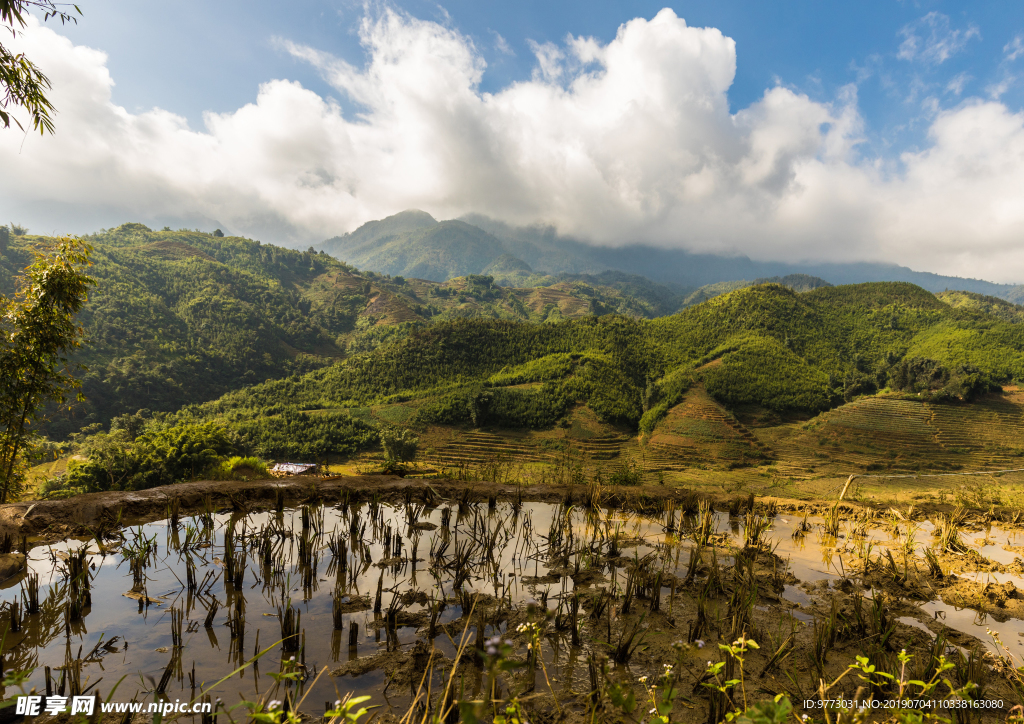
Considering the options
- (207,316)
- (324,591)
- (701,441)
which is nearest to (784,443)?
(701,441)

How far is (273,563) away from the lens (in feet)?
20.5

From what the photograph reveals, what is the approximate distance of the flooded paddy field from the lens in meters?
3.74

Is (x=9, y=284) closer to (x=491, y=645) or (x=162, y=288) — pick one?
(x=162, y=288)

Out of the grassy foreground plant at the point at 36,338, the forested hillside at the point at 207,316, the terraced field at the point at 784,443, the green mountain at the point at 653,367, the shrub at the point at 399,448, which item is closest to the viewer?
the grassy foreground plant at the point at 36,338

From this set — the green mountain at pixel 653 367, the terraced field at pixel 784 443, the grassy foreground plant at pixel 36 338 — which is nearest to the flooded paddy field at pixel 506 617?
the grassy foreground plant at pixel 36 338

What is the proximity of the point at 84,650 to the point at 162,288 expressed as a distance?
118548 millimetres

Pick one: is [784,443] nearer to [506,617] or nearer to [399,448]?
[399,448]

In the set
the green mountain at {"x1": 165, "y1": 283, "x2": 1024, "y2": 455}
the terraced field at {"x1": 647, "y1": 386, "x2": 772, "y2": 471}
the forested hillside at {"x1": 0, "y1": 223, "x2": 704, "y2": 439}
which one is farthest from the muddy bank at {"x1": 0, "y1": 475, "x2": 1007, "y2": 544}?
the forested hillside at {"x1": 0, "y1": 223, "x2": 704, "y2": 439}

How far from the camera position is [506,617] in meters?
5.10

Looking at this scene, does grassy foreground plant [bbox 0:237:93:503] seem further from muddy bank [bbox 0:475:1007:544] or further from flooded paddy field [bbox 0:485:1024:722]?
flooded paddy field [bbox 0:485:1024:722]

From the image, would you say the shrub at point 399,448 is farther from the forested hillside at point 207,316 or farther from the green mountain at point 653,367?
the forested hillside at point 207,316

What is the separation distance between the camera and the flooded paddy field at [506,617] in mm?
3742

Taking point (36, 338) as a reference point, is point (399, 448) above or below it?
below

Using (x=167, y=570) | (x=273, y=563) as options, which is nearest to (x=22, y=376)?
(x=167, y=570)
